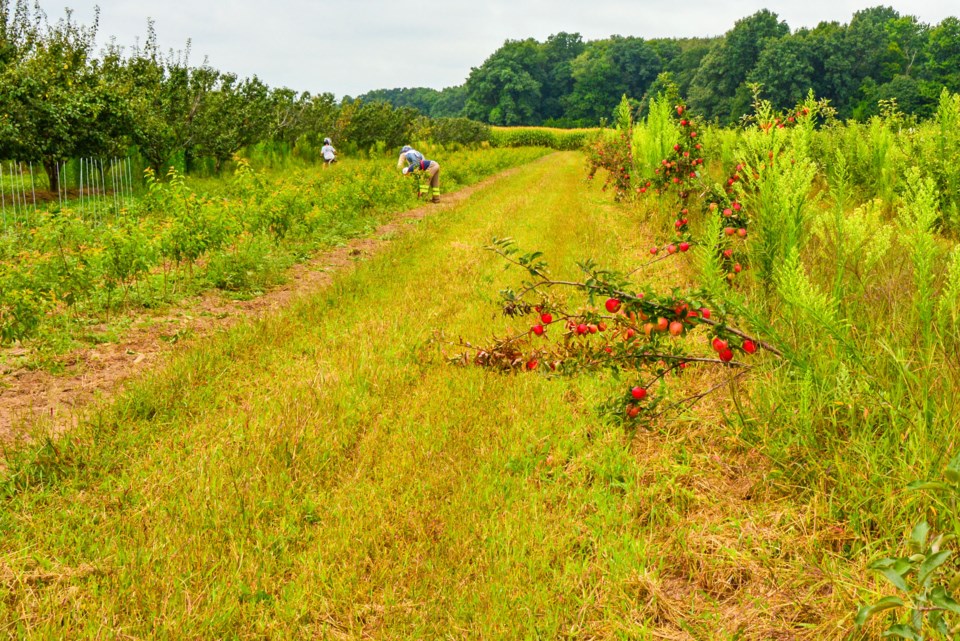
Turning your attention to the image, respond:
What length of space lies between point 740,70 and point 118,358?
66.4 meters

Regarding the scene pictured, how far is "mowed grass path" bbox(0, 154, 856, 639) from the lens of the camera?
212 centimetres

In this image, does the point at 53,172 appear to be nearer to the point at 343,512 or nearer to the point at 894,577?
the point at 343,512

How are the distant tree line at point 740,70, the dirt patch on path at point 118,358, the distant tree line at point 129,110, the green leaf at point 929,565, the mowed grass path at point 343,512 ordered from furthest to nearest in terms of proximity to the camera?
the distant tree line at point 740,70, the distant tree line at point 129,110, the dirt patch on path at point 118,358, the mowed grass path at point 343,512, the green leaf at point 929,565

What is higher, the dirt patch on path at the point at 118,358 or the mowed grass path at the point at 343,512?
the dirt patch on path at the point at 118,358

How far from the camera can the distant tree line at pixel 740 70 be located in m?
49.9

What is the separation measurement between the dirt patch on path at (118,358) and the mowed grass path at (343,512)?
0.36m

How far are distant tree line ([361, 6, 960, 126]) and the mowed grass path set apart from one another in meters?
24.1

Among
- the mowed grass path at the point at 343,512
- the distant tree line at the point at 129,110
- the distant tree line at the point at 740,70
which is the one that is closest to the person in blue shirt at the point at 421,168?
the distant tree line at the point at 129,110

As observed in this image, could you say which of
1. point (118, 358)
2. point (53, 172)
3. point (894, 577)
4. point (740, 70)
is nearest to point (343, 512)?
point (894, 577)

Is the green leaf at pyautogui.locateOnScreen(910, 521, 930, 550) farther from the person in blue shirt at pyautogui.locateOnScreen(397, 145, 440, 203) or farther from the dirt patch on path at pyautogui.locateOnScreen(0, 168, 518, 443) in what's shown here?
the person in blue shirt at pyautogui.locateOnScreen(397, 145, 440, 203)

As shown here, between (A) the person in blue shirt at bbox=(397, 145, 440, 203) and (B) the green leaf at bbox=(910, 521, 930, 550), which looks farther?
(A) the person in blue shirt at bbox=(397, 145, 440, 203)

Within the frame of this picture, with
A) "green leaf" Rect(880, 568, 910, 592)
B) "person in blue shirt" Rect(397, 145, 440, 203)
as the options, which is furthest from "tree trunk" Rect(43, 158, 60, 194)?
"green leaf" Rect(880, 568, 910, 592)

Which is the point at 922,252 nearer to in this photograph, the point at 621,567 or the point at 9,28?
the point at 621,567

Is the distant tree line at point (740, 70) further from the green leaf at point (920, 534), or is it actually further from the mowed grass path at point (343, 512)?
the green leaf at point (920, 534)
